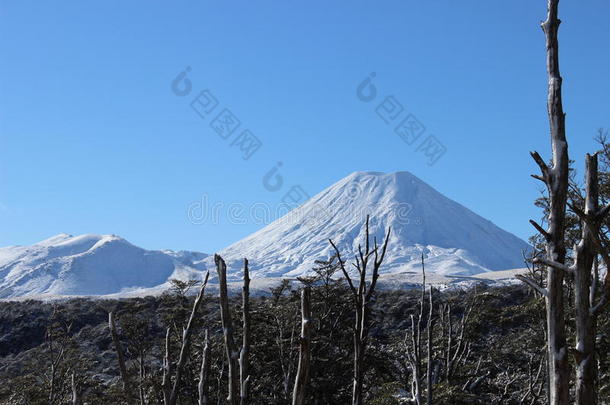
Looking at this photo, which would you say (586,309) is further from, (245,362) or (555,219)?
(245,362)

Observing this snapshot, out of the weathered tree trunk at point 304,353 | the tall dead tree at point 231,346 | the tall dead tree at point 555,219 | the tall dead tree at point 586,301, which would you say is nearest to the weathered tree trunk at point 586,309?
the tall dead tree at point 586,301

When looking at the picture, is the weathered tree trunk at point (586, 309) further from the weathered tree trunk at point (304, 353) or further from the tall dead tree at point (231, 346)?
the tall dead tree at point (231, 346)

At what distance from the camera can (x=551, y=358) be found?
4.18 meters

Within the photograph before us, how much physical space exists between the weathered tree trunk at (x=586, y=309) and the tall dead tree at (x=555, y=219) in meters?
0.10

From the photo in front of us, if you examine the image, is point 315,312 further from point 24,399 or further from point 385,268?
point 385,268

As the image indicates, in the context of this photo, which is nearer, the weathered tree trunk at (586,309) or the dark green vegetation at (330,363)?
the weathered tree trunk at (586,309)

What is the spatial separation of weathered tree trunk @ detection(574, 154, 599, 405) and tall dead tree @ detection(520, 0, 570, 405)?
0.34 ft

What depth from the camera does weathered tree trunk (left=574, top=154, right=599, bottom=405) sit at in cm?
420

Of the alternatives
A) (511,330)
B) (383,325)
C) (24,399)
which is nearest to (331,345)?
(24,399)

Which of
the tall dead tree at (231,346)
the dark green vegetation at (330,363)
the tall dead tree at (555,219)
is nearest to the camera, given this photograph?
the tall dead tree at (555,219)

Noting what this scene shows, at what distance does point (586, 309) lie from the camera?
4.23 metres

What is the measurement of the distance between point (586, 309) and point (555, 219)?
574 millimetres

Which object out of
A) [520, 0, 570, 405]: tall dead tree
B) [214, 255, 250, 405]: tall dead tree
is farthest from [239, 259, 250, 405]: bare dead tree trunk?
[520, 0, 570, 405]: tall dead tree

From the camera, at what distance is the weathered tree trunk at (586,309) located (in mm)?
4195
